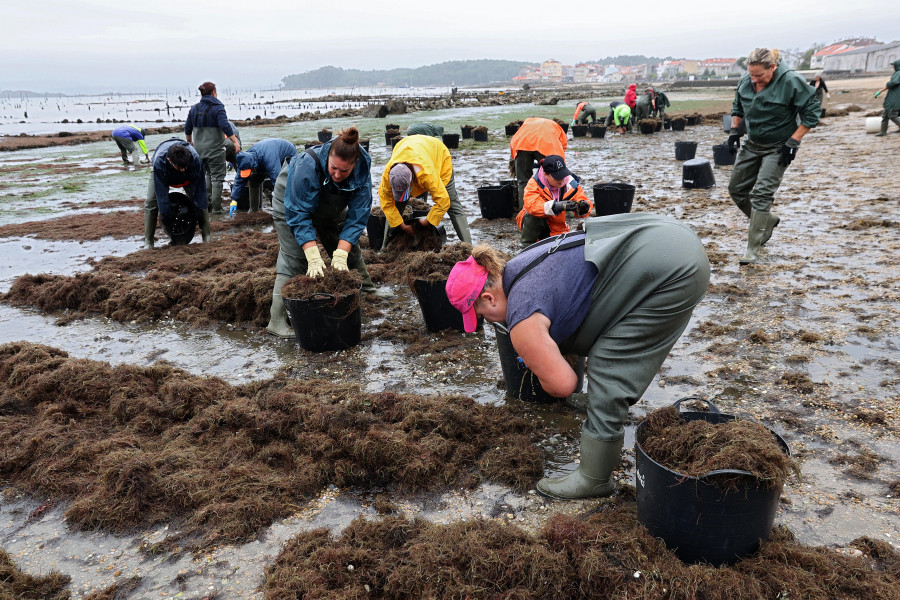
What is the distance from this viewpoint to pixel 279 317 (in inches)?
199

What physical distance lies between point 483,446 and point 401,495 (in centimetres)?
58

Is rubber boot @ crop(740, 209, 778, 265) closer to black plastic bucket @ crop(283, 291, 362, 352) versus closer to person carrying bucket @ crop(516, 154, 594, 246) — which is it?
person carrying bucket @ crop(516, 154, 594, 246)

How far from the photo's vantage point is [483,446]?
3.22 m

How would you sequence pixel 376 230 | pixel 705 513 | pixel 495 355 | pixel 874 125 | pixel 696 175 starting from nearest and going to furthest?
pixel 705 513, pixel 495 355, pixel 376 230, pixel 696 175, pixel 874 125

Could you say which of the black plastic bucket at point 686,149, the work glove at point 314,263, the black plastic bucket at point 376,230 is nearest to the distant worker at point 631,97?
the black plastic bucket at point 686,149

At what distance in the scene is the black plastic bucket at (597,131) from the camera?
18.5 m

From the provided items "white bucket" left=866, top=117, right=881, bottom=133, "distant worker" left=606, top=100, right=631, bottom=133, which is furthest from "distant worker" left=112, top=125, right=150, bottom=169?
"white bucket" left=866, top=117, right=881, bottom=133

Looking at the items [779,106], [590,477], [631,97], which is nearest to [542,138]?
[779,106]

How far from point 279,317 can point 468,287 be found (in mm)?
3044

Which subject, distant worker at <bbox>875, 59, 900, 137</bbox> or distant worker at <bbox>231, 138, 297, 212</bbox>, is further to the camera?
distant worker at <bbox>875, 59, 900, 137</bbox>

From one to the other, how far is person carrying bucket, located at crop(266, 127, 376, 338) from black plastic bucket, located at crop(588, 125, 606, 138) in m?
15.2

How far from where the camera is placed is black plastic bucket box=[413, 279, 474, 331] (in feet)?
15.1

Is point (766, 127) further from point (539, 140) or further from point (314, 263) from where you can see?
point (314, 263)

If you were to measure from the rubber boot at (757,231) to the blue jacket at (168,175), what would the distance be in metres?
6.47
